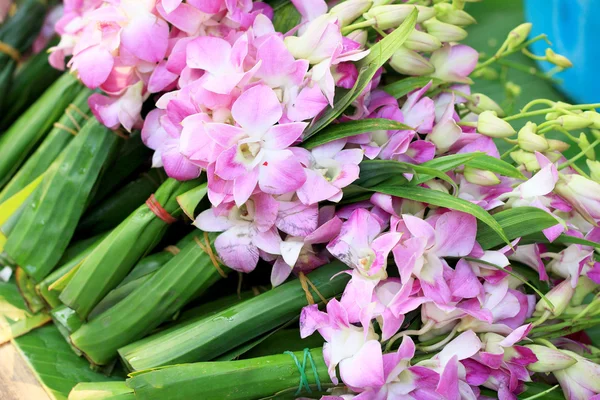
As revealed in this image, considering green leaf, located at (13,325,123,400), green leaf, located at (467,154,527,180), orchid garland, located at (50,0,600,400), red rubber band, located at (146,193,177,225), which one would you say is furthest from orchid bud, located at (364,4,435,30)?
green leaf, located at (13,325,123,400)

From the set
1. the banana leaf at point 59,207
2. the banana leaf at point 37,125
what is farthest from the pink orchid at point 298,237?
the banana leaf at point 37,125

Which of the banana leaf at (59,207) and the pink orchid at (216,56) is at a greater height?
the pink orchid at (216,56)

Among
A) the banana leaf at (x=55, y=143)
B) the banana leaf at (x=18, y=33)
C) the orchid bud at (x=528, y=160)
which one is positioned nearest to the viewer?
the orchid bud at (x=528, y=160)

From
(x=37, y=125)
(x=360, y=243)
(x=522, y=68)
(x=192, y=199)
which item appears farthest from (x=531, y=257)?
(x=37, y=125)

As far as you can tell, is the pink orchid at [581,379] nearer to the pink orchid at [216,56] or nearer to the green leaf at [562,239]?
the green leaf at [562,239]

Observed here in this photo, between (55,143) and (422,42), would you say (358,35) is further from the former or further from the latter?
(55,143)

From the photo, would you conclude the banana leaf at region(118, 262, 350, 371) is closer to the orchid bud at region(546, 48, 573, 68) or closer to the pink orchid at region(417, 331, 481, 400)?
the pink orchid at region(417, 331, 481, 400)

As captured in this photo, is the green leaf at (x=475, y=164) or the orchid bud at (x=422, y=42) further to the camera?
the orchid bud at (x=422, y=42)
